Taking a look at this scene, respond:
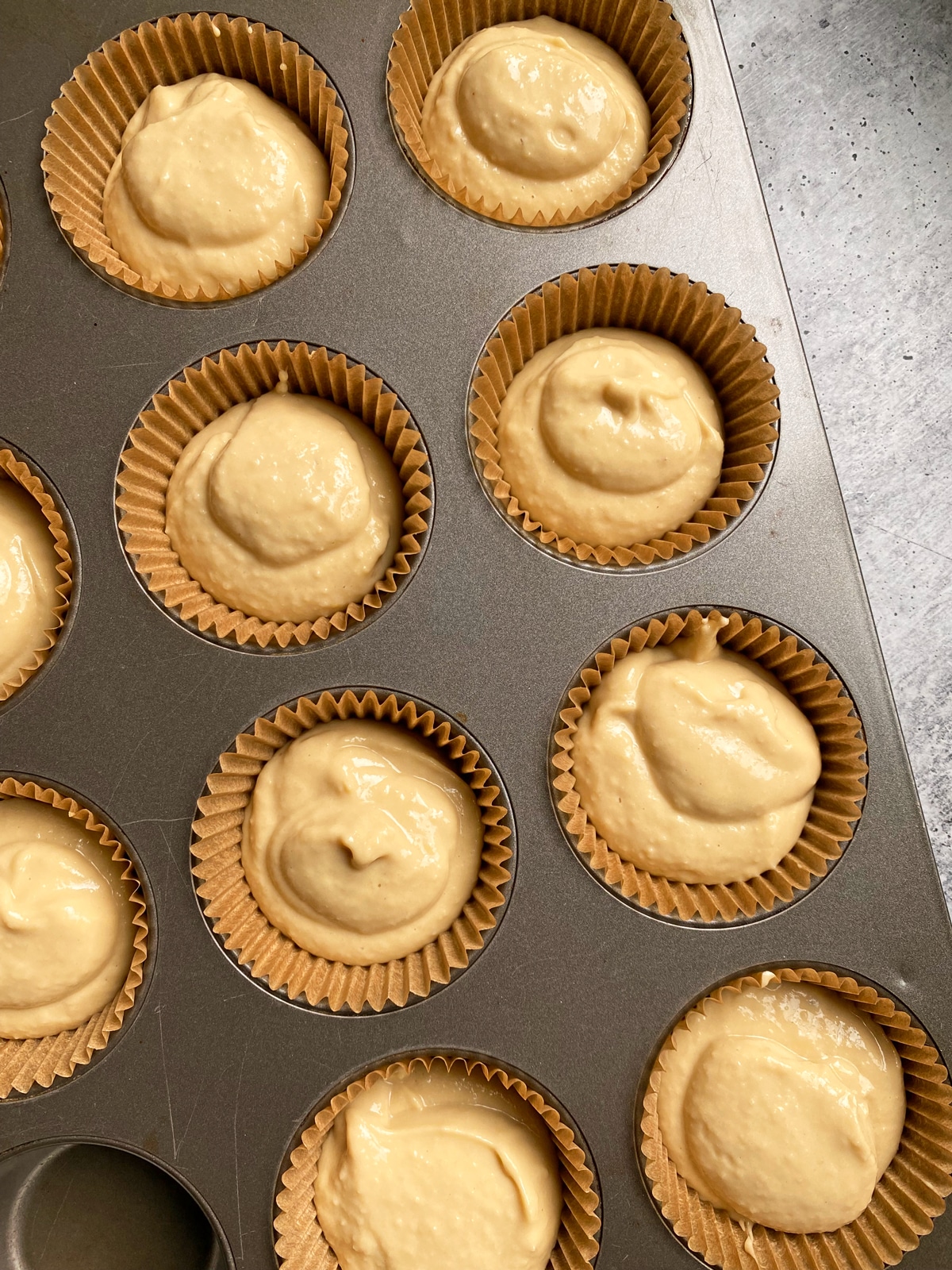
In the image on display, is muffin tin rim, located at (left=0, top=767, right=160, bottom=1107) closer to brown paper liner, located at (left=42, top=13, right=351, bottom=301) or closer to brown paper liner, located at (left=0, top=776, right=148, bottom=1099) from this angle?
Answer: brown paper liner, located at (left=0, top=776, right=148, bottom=1099)

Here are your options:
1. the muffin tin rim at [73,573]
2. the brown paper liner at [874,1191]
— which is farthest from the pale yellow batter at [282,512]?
the brown paper liner at [874,1191]

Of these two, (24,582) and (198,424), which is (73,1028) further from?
(198,424)

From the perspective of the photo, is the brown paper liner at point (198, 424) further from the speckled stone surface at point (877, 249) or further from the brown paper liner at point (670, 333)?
the speckled stone surface at point (877, 249)

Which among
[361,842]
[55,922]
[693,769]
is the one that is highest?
[693,769]

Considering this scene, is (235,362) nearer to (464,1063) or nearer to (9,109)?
(9,109)

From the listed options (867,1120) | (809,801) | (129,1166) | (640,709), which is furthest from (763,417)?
(129,1166)

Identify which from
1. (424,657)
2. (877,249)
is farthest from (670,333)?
(424,657)

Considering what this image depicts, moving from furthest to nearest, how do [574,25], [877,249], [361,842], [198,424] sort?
[877,249] < [574,25] < [198,424] < [361,842]
